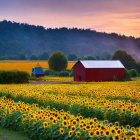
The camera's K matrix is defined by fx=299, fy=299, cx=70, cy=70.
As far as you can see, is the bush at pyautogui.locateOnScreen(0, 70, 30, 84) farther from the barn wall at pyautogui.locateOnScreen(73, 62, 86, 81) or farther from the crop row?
the crop row

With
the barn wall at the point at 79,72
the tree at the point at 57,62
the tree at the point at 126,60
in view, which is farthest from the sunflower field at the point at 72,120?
the tree at the point at 126,60

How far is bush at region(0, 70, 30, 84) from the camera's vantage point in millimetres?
50188

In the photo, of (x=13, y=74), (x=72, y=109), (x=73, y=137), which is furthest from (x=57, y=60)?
(x=73, y=137)

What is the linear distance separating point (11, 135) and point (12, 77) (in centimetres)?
3903

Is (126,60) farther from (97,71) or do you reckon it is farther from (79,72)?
(97,71)

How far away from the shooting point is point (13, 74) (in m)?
51.0

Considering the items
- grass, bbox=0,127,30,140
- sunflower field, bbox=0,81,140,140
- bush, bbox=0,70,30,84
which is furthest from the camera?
bush, bbox=0,70,30,84

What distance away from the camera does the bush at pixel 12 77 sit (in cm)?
5019

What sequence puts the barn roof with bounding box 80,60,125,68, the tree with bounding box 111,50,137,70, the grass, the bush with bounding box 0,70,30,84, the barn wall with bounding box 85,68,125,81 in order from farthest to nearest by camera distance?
the tree with bounding box 111,50,137,70 → the barn roof with bounding box 80,60,125,68 → the barn wall with bounding box 85,68,125,81 → the bush with bounding box 0,70,30,84 → the grass

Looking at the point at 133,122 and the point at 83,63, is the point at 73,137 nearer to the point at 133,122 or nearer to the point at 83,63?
the point at 133,122

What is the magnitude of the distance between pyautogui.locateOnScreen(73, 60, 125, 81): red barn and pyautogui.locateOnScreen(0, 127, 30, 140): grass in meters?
43.6

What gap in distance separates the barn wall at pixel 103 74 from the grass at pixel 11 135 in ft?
143

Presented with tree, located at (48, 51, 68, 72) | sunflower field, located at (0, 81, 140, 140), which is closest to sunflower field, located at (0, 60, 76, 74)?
tree, located at (48, 51, 68, 72)

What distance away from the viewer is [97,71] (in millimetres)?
57312
